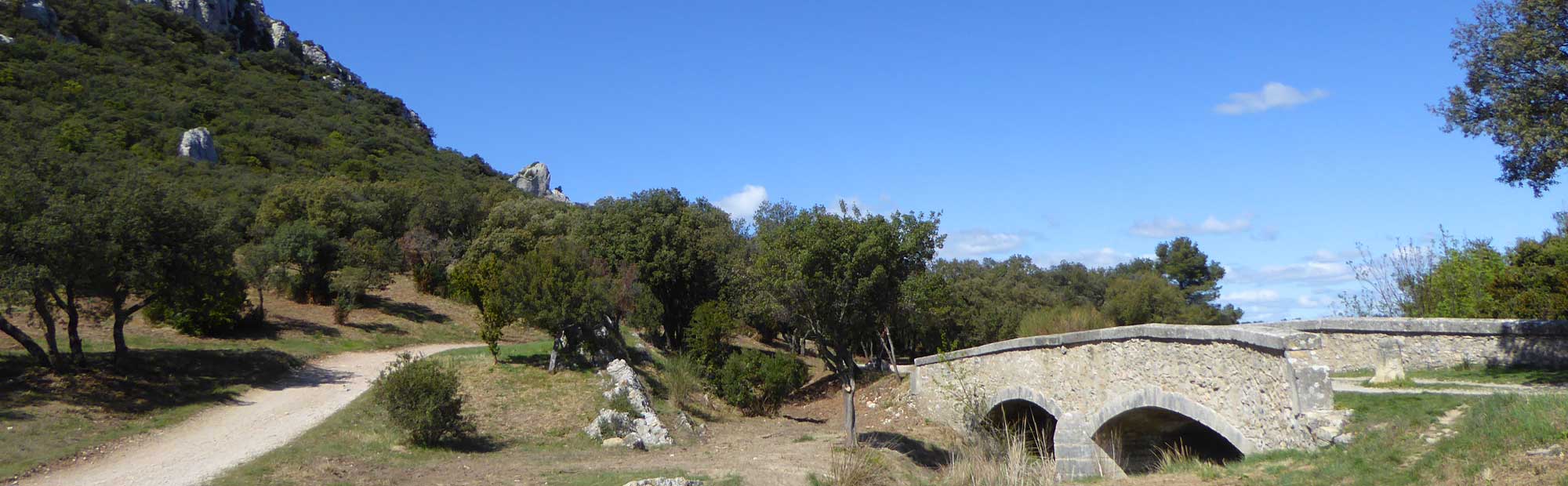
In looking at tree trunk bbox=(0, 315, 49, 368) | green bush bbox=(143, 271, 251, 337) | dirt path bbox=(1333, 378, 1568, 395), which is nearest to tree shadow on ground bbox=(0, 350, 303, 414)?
tree trunk bbox=(0, 315, 49, 368)

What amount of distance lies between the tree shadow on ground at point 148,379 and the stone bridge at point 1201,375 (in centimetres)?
1627

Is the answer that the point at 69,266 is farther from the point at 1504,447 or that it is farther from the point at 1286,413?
the point at 1504,447

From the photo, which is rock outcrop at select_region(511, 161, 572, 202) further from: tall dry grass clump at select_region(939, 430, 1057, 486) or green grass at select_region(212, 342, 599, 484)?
tall dry grass clump at select_region(939, 430, 1057, 486)

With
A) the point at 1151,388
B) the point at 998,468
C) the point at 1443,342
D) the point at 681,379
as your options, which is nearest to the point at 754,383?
the point at 681,379

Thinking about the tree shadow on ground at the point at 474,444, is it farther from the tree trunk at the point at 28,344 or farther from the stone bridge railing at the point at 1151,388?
the stone bridge railing at the point at 1151,388

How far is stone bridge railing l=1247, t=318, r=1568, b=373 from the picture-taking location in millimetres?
15438

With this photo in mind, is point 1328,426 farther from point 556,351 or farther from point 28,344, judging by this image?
point 28,344

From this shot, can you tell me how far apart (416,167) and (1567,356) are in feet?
209

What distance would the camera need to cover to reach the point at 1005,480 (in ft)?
43.0

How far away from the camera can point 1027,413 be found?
2208 cm

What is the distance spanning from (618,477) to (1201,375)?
9.35 meters

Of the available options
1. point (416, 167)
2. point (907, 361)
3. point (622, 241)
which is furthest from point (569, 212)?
point (416, 167)

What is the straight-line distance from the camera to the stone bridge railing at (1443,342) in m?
15.4

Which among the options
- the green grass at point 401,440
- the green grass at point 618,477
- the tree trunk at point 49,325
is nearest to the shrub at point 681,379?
the green grass at point 401,440
